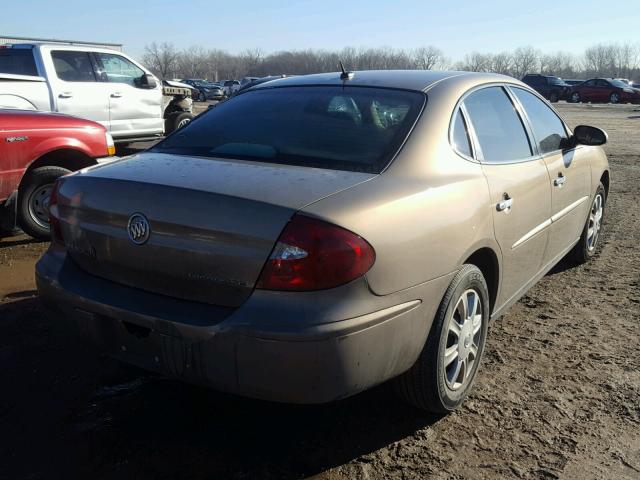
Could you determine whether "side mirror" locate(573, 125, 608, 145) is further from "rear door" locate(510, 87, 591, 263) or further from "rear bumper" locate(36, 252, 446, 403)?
"rear bumper" locate(36, 252, 446, 403)

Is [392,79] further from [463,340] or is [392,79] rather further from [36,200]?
[36,200]

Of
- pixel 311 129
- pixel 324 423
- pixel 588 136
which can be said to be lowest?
pixel 324 423

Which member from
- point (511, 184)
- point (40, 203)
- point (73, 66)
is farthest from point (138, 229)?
point (73, 66)

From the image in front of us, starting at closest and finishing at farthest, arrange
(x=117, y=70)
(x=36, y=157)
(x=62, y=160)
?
(x=36, y=157), (x=62, y=160), (x=117, y=70)

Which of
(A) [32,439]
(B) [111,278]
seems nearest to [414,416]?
(B) [111,278]

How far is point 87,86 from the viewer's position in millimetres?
9828

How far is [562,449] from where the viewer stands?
2.74 meters

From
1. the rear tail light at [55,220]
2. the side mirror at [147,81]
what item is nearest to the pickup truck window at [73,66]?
the side mirror at [147,81]

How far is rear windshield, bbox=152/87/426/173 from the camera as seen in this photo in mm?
2885

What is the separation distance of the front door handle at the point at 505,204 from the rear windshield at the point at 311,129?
2.06ft

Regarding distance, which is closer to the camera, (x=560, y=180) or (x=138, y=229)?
(x=138, y=229)

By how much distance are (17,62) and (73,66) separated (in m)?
0.79

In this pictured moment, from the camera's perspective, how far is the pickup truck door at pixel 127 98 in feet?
33.6

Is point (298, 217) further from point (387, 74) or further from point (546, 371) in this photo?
point (546, 371)
